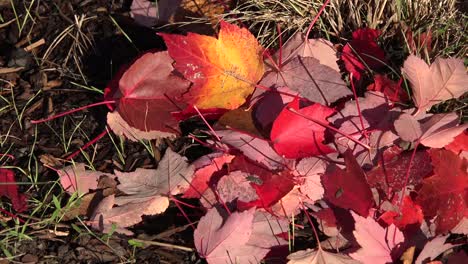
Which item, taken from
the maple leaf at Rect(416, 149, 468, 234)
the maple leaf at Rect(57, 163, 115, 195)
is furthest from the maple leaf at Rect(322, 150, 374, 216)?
the maple leaf at Rect(57, 163, 115, 195)

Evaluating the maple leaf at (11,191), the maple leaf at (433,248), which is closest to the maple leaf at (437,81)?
the maple leaf at (433,248)

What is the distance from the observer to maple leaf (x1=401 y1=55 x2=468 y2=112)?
201 cm

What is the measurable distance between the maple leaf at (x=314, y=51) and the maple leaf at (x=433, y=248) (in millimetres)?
620

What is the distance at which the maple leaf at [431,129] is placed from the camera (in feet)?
6.35

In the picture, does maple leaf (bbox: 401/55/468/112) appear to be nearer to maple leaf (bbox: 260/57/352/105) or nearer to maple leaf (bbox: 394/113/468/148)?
maple leaf (bbox: 394/113/468/148)

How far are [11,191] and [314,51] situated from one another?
3.23 feet

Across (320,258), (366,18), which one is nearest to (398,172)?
(320,258)

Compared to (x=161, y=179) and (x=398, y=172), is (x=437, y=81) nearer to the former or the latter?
(x=398, y=172)

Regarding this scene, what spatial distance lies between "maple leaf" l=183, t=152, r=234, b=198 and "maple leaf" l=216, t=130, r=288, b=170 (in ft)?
0.20

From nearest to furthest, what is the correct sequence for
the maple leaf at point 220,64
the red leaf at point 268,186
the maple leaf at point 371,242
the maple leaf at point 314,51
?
the maple leaf at point 371,242 < the red leaf at point 268,186 < the maple leaf at point 220,64 < the maple leaf at point 314,51

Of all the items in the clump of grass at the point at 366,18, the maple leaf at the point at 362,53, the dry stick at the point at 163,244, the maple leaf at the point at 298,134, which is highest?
the clump of grass at the point at 366,18

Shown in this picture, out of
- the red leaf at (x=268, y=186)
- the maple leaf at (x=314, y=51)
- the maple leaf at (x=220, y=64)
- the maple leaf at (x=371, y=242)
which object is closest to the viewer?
the maple leaf at (x=371, y=242)

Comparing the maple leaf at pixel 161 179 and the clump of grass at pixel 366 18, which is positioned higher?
the clump of grass at pixel 366 18

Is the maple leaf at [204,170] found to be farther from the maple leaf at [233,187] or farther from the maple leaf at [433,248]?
the maple leaf at [433,248]
